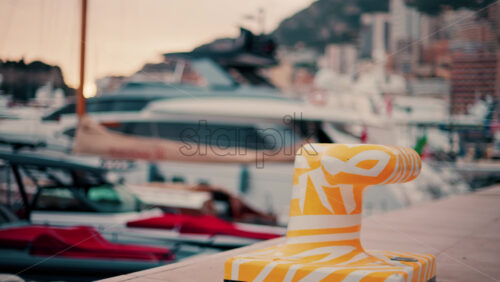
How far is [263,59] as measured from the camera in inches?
730

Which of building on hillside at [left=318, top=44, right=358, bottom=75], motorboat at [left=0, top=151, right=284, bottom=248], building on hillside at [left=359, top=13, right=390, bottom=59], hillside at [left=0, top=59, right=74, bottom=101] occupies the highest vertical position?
building on hillside at [left=359, top=13, right=390, bottom=59]

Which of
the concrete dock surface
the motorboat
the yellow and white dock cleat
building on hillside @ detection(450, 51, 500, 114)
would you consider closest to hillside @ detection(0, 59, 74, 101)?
the motorboat

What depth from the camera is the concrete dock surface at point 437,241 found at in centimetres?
393

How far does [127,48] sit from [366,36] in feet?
70.1

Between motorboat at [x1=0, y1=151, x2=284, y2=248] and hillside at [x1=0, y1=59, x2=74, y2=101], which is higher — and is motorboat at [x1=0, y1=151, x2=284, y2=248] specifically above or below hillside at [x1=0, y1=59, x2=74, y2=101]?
below

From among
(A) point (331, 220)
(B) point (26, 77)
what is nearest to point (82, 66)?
(B) point (26, 77)

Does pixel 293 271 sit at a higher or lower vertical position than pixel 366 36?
lower

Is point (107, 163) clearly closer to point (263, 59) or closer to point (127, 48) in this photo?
point (127, 48)

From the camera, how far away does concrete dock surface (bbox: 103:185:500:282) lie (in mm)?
3926

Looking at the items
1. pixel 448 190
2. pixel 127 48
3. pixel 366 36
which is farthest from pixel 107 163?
pixel 366 36

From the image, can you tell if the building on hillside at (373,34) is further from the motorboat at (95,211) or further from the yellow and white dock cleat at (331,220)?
the yellow and white dock cleat at (331,220)

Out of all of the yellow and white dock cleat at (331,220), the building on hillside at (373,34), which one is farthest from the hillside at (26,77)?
the building on hillside at (373,34)

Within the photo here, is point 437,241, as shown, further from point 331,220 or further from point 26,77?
point 26,77

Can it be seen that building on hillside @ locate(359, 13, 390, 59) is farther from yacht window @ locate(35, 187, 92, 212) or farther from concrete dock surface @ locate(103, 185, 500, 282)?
yacht window @ locate(35, 187, 92, 212)
